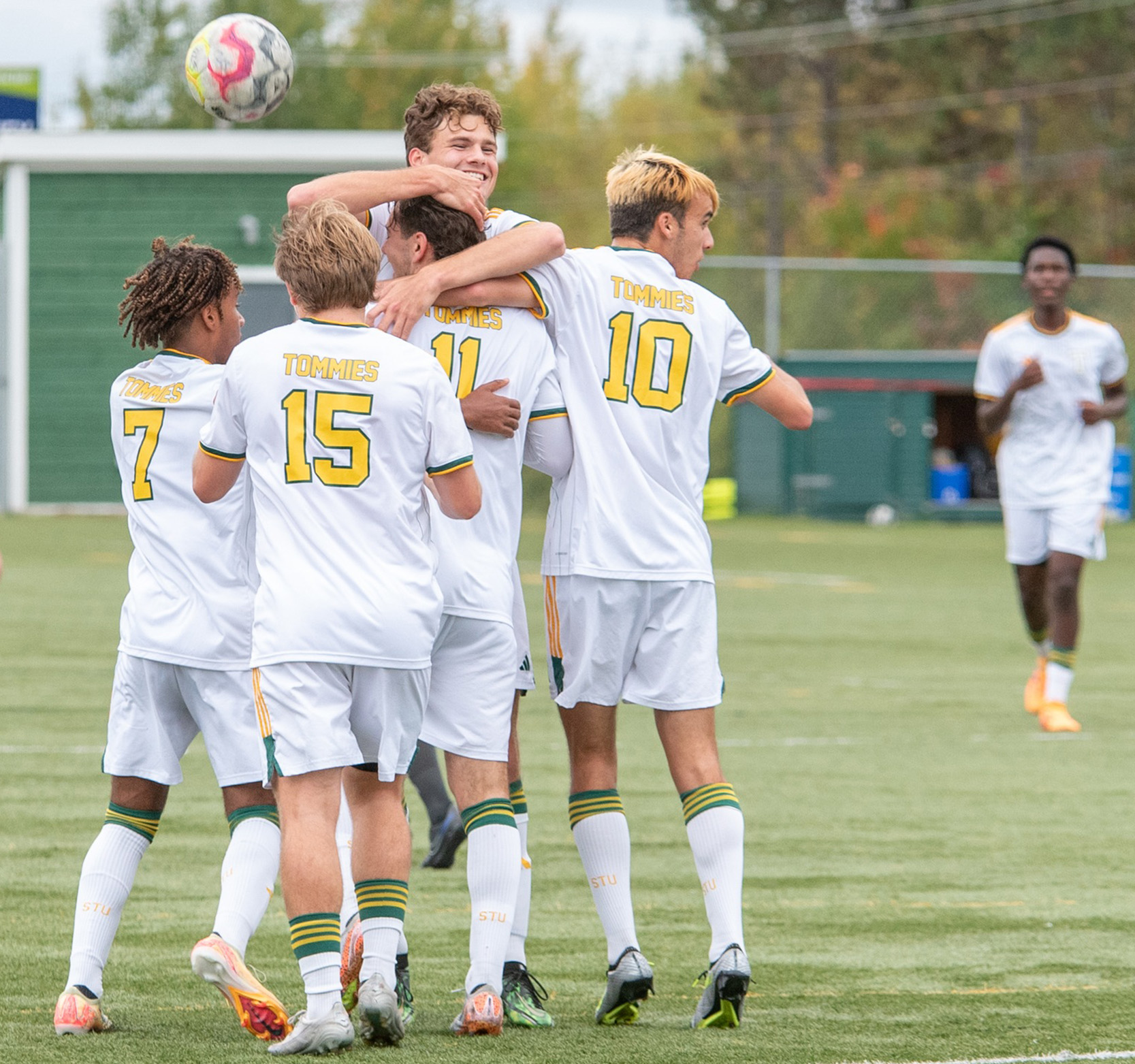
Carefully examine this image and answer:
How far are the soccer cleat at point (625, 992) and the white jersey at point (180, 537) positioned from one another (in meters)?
1.15

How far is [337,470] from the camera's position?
420 cm

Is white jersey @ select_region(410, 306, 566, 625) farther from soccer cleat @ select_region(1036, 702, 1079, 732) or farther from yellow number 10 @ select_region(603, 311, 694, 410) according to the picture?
soccer cleat @ select_region(1036, 702, 1079, 732)

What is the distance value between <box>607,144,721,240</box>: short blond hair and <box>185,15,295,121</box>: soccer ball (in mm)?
1347

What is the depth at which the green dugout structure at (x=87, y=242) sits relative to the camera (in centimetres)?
2759

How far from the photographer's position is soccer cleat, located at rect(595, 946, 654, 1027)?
464cm

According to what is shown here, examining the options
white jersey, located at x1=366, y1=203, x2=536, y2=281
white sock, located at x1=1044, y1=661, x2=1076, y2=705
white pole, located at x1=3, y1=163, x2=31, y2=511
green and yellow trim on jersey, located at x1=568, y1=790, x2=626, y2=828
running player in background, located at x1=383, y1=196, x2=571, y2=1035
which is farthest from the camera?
white pole, located at x1=3, y1=163, x2=31, y2=511

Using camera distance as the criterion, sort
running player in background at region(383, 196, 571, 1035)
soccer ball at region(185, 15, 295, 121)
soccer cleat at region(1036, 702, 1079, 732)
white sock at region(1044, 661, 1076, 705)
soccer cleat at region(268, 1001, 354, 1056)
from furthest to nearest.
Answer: white sock at region(1044, 661, 1076, 705) < soccer cleat at region(1036, 702, 1079, 732) < soccer ball at region(185, 15, 295, 121) < running player in background at region(383, 196, 571, 1035) < soccer cleat at region(268, 1001, 354, 1056)

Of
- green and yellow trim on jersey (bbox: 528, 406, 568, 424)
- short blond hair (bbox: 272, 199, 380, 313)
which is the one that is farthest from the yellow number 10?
short blond hair (bbox: 272, 199, 380, 313)

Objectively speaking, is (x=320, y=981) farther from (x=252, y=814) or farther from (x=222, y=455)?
(x=222, y=455)

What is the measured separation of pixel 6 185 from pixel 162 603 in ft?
82.3

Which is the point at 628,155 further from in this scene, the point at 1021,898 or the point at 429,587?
the point at 1021,898

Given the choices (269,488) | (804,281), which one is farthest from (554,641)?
(804,281)

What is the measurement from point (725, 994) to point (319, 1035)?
0.97 metres

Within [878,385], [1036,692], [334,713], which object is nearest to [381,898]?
[334,713]
